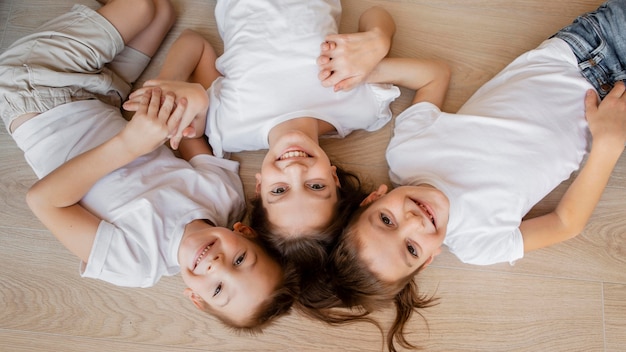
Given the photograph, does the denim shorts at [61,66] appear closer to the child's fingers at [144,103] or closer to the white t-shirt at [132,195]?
the white t-shirt at [132,195]

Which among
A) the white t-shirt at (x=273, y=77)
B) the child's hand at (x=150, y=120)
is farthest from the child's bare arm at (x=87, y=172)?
the white t-shirt at (x=273, y=77)

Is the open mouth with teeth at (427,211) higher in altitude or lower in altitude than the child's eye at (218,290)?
higher

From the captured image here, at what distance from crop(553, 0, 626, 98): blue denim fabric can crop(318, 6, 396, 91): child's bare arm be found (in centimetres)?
38

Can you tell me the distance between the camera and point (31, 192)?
0.93m

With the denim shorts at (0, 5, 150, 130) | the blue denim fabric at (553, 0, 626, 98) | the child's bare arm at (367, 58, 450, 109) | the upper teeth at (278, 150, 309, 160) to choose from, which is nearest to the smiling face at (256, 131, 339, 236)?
the upper teeth at (278, 150, 309, 160)

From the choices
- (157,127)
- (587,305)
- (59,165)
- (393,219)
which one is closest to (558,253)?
(587,305)

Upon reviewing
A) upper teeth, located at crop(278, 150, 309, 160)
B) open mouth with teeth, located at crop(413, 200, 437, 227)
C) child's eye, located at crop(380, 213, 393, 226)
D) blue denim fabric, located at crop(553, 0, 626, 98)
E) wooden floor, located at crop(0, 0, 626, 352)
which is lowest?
wooden floor, located at crop(0, 0, 626, 352)

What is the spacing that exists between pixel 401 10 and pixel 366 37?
21 centimetres

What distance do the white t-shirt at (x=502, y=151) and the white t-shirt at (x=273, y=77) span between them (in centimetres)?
17

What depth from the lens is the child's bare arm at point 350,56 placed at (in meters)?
0.97

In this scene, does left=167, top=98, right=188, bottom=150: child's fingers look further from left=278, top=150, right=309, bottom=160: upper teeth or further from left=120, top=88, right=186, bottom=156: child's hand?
left=278, top=150, right=309, bottom=160: upper teeth

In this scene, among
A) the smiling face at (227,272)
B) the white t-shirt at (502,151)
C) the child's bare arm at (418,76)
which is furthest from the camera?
the child's bare arm at (418,76)

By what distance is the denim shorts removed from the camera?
0.97 metres

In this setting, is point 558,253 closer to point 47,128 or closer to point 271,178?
point 271,178
